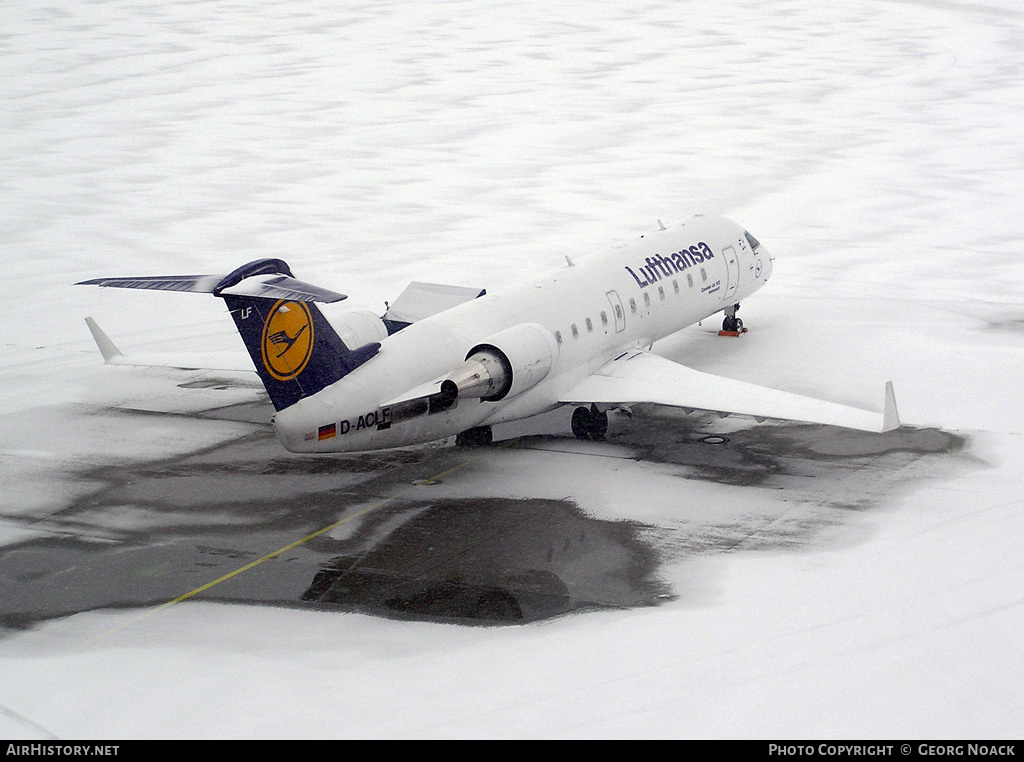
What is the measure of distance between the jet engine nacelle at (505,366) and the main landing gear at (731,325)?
989 cm

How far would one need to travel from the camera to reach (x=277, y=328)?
832 inches

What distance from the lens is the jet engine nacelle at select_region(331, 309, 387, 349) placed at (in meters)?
25.5

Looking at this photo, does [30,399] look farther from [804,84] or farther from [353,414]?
[804,84]

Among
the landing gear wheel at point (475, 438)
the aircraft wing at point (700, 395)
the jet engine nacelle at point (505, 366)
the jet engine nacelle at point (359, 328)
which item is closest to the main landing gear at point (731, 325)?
the aircraft wing at point (700, 395)

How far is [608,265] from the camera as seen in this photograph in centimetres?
2827

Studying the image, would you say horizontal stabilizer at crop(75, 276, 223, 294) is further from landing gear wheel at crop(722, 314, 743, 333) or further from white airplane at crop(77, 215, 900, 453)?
landing gear wheel at crop(722, 314, 743, 333)

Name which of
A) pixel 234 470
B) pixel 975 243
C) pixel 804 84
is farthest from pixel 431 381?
pixel 804 84

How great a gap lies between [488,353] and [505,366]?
0.42m

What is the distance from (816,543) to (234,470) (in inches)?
444

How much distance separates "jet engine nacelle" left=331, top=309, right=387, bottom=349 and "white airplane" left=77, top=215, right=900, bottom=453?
3cm

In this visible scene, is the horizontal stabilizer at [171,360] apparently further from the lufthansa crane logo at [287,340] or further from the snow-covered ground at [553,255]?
the lufthansa crane logo at [287,340]

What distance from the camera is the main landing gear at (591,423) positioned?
1016 inches

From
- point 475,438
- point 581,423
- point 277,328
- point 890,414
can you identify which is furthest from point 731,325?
point 277,328

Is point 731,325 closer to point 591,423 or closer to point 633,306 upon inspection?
point 633,306
